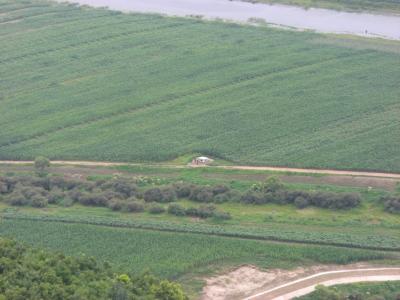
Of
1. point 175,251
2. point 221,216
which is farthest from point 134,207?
point 175,251

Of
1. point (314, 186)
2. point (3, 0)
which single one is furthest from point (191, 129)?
point (3, 0)

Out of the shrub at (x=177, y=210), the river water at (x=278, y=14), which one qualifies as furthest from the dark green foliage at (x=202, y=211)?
the river water at (x=278, y=14)

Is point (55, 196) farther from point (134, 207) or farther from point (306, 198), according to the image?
point (306, 198)

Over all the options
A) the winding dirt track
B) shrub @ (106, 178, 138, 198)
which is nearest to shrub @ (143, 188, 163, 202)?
shrub @ (106, 178, 138, 198)

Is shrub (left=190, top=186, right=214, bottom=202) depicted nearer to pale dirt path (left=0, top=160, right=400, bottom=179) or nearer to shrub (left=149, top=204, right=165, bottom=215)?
shrub (left=149, top=204, right=165, bottom=215)

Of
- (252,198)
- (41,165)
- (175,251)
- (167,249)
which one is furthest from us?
(41,165)

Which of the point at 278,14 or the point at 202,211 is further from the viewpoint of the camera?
the point at 278,14

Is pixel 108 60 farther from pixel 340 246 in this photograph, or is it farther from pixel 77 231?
pixel 340 246
